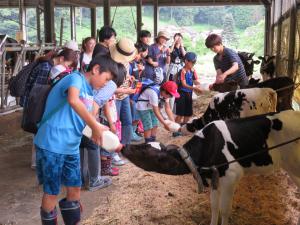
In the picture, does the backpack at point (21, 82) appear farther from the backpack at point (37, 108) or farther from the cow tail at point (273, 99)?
the cow tail at point (273, 99)

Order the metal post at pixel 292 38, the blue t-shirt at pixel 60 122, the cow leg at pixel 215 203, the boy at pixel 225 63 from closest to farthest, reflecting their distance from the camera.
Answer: the blue t-shirt at pixel 60 122, the cow leg at pixel 215 203, the boy at pixel 225 63, the metal post at pixel 292 38

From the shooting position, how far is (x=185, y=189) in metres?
4.87

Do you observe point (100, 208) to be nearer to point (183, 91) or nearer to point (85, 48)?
point (85, 48)

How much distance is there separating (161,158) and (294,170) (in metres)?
1.13

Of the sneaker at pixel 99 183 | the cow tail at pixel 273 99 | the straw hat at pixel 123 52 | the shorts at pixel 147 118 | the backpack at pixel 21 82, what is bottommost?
the sneaker at pixel 99 183

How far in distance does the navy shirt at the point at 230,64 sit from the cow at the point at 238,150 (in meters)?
2.45

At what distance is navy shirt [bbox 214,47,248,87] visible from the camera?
19.4ft

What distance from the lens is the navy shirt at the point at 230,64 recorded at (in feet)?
19.4

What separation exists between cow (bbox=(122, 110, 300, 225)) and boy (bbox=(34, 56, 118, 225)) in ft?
2.06

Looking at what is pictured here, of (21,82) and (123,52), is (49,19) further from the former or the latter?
(123,52)

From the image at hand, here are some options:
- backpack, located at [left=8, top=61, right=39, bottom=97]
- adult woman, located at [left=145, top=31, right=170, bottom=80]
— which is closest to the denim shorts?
backpack, located at [left=8, top=61, right=39, bottom=97]

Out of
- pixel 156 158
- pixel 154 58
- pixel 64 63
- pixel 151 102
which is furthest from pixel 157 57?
pixel 156 158

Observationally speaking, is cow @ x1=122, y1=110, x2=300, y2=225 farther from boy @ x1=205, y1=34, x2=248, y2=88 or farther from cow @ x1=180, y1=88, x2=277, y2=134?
boy @ x1=205, y1=34, x2=248, y2=88

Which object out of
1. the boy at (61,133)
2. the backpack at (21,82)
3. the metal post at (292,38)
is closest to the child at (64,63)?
the backpack at (21,82)
